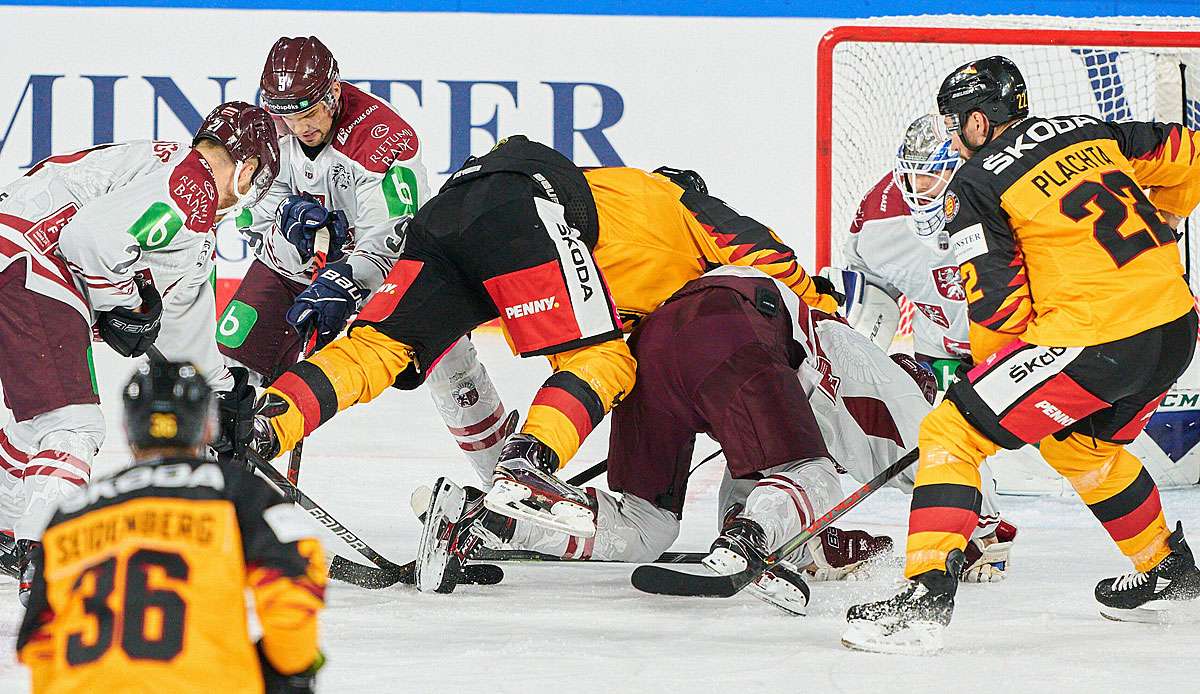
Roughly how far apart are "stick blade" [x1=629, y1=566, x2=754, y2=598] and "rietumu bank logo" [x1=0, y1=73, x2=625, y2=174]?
4.38 metres

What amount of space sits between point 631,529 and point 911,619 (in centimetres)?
80

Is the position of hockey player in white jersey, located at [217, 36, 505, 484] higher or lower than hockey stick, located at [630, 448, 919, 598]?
higher

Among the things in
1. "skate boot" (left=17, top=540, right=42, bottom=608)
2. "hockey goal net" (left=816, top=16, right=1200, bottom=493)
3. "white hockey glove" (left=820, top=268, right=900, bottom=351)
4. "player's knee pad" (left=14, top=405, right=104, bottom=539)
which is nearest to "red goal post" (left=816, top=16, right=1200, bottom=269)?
"hockey goal net" (left=816, top=16, right=1200, bottom=493)

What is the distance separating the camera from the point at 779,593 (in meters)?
2.74

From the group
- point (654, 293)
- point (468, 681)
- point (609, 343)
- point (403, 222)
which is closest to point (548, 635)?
point (468, 681)

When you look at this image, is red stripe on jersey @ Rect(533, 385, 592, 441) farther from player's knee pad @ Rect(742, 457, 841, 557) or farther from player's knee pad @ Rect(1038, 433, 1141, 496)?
player's knee pad @ Rect(1038, 433, 1141, 496)

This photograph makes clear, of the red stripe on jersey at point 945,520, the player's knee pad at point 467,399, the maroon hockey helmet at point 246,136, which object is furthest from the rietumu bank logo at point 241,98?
the red stripe on jersey at point 945,520

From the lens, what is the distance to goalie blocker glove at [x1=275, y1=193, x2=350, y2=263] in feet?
12.2

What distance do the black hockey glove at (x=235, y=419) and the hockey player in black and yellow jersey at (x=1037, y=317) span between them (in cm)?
118

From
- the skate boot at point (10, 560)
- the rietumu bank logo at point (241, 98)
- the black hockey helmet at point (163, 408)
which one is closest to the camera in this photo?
the black hockey helmet at point (163, 408)

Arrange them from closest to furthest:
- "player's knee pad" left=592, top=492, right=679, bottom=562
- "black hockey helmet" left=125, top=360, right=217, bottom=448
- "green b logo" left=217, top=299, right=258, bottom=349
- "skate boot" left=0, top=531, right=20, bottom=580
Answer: "black hockey helmet" left=125, top=360, right=217, bottom=448 → "skate boot" left=0, top=531, right=20, bottom=580 → "player's knee pad" left=592, top=492, right=679, bottom=562 → "green b logo" left=217, top=299, right=258, bottom=349

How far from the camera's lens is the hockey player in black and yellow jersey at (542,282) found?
9.74 ft

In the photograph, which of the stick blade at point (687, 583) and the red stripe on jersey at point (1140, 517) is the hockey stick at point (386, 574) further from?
the red stripe on jersey at point (1140, 517)

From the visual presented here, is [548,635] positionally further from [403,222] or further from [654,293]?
[403,222]
